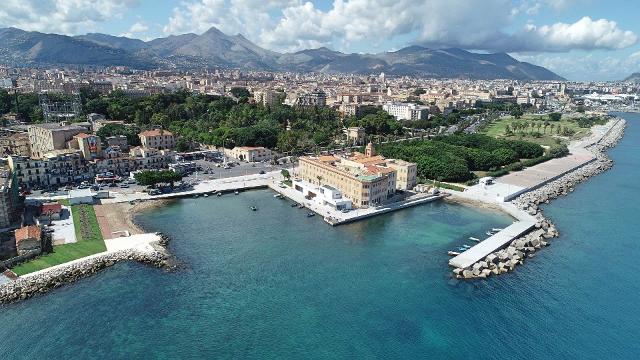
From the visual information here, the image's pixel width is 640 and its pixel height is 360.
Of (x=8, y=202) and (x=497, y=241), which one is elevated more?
(x=8, y=202)

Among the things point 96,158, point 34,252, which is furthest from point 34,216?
point 96,158

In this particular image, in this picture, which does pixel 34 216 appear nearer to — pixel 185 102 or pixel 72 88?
pixel 185 102

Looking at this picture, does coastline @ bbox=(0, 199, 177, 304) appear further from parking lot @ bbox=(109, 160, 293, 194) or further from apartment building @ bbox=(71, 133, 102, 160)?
apartment building @ bbox=(71, 133, 102, 160)

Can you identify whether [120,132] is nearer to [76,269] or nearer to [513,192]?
[76,269]

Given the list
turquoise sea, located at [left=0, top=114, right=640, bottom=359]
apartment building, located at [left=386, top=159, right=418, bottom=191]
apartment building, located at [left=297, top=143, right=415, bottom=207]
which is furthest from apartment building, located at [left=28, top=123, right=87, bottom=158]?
apartment building, located at [left=386, top=159, right=418, bottom=191]

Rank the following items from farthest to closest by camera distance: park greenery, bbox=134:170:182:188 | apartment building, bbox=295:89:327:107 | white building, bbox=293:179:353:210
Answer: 1. apartment building, bbox=295:89:327:107
2. park greenery, bbox=134:170:182:188
3. white building, bbox=293:179:353:210

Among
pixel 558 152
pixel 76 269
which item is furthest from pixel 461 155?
pixel 76 269
